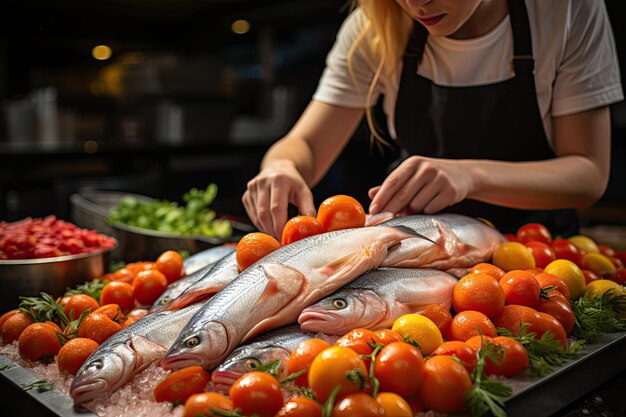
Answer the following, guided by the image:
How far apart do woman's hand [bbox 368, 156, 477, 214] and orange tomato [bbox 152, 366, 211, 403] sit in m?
0.66

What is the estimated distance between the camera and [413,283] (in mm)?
1271

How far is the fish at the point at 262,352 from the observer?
1024 millimetres

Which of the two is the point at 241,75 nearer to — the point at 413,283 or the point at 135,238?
the point at 135,238

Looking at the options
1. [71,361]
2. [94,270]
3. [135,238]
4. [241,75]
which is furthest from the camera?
[241,75]

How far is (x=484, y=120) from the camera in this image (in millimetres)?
2203

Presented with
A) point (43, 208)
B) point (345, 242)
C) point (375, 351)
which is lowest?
point (43, 208)

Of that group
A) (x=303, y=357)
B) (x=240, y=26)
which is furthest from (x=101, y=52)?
(x=303, y=357)

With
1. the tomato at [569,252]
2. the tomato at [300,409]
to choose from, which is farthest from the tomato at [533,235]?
the tomato at [300,409]

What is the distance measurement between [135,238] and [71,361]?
43.2 inches

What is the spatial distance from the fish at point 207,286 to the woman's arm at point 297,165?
0.96ft

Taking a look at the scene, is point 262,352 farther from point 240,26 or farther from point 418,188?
point 240,26

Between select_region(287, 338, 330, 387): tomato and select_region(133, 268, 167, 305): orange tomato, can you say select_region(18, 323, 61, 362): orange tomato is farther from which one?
select_region(287, 338, 330, 387): tomato

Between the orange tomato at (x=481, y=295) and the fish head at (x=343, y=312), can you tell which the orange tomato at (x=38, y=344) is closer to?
the fish head at (x=343, y=312)

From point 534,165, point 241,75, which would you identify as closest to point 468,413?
point 534,165
